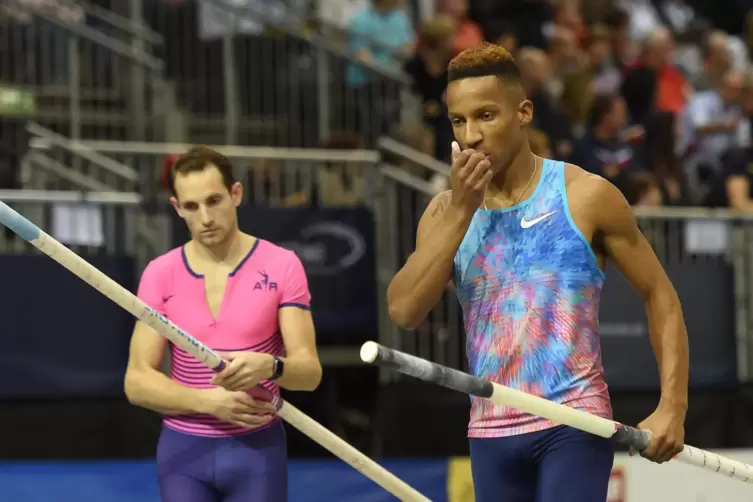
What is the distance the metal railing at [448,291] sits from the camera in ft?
31.3

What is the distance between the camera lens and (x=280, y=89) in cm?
1128

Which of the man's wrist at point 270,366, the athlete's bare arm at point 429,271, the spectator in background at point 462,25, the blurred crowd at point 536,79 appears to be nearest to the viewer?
the athlete's bare arm at point 429,271

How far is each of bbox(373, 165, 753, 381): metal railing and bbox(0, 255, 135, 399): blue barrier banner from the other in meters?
1.98

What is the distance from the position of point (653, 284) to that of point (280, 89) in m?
7.74

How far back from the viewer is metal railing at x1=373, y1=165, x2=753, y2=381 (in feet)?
31.3

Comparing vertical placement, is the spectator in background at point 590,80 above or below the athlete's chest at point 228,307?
above

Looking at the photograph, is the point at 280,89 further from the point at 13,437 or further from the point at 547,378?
the point at 547,378

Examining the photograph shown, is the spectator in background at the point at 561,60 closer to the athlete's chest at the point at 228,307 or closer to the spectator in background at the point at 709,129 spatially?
the spectator in background at the point at 709,129

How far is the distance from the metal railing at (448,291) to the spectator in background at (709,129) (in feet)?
4.52

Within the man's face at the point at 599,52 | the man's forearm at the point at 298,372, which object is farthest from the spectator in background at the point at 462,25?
the man's forearm at the point at 298,372

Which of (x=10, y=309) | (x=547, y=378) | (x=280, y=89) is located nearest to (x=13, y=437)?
(x=10, y=309)

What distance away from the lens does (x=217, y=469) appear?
4.63m

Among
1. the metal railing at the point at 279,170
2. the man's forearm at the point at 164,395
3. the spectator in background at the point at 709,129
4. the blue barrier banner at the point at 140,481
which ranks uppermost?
the spectator in background at the point at 709,129

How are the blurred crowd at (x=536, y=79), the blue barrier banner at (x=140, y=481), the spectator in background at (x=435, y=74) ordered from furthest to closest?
the blurred crowd at (x=536, y=79) < the spectator in background at (x=435, y=74) < the blue barrier banner at (x=140, y=481)
